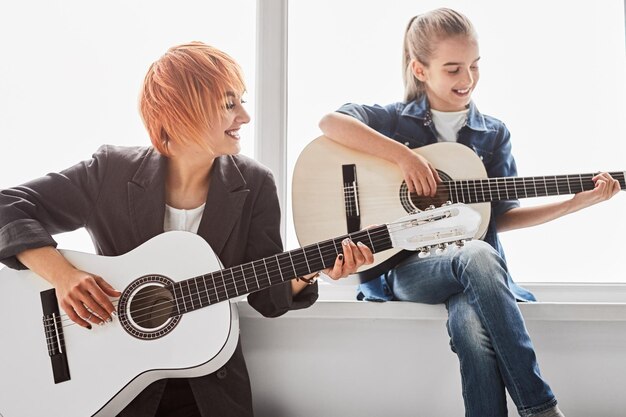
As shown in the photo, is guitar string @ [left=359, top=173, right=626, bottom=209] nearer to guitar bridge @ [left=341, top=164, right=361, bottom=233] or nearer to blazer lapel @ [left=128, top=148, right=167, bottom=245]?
guitar bridge @ [left=341, top=164, right=361, bottom=233]

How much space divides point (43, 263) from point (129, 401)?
36 centimetres

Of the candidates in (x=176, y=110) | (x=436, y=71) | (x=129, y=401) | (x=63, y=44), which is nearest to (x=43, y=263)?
(x=129, y=401)

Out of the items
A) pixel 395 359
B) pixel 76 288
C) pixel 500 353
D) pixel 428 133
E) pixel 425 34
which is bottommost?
pixel 395 359

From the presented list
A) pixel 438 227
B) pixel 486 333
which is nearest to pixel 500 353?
pixel 486 333

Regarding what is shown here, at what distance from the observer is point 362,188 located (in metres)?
1.60

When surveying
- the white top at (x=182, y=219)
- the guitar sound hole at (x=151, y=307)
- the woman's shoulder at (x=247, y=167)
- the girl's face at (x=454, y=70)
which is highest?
the girl's face at (x=454, y=70)

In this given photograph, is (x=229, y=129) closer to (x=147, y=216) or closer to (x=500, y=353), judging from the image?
(x=147, y=216)

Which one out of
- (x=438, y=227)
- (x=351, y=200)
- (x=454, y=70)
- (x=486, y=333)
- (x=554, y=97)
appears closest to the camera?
(x=438, y=227)

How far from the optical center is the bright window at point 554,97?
186cm

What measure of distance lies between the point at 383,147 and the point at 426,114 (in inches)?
8.6

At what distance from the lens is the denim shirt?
1.71m

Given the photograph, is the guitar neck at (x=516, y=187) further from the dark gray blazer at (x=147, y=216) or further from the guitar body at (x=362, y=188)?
the dark gray blazer at (x=147, y=216)

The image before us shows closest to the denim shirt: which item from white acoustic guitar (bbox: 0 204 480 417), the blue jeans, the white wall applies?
the white wall

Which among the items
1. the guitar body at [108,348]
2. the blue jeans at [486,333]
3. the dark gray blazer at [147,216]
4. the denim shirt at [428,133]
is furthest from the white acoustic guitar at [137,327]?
the denim shirt at [428,133]
